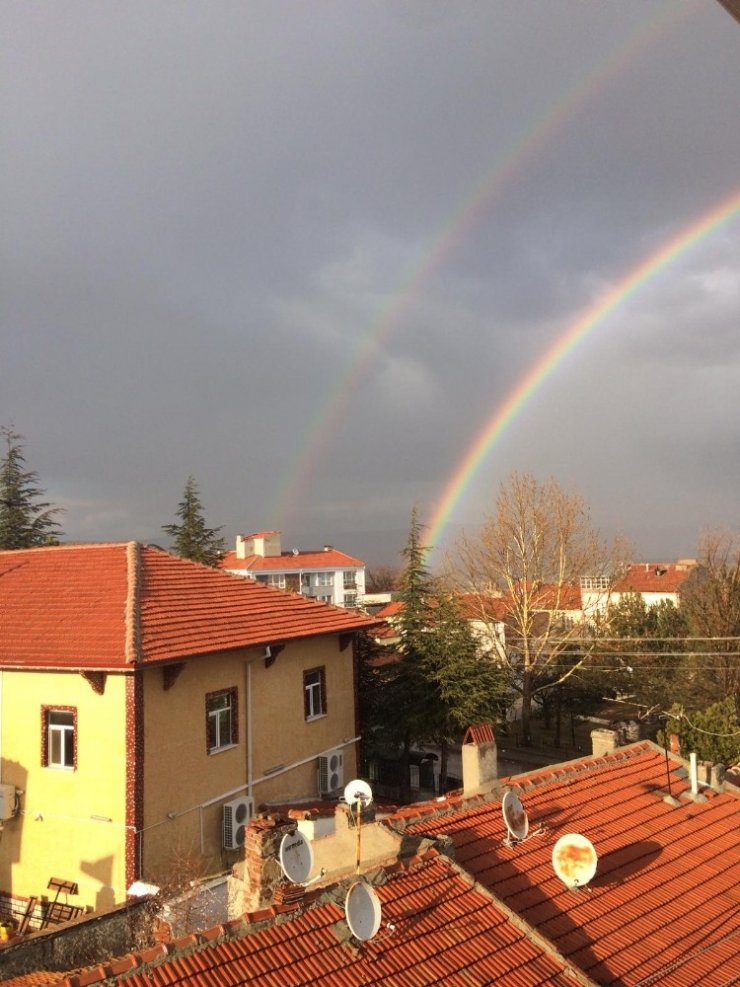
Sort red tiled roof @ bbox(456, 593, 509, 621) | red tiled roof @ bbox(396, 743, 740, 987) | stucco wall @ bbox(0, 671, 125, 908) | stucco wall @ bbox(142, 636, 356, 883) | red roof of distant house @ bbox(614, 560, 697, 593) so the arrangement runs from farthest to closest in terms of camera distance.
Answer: red roof of distant house @ bbox(614, 560, 697, 593) < red tiled roof @ bbox(456, 593, 509, 621) < stucco wall @ bbox(142, 636, 356, 883) < stucco wall @ bbox(0, 671, 125, 908) < red tiled roof @ bbox(396, 743, 740, 987)

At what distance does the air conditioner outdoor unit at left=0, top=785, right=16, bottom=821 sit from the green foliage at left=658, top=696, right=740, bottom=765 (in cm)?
1549

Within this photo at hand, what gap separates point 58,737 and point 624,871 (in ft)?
33.4

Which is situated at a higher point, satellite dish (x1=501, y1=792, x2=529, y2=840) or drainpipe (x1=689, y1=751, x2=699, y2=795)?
satellite dish (x1=501, y1=792, x2=529, y2=840)

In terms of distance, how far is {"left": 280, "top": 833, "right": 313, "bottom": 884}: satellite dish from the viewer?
730 centimetres

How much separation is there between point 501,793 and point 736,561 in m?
26.4

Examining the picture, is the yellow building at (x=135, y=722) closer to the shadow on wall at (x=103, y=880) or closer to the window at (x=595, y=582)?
the shadow on wall at (x=103, y=880)

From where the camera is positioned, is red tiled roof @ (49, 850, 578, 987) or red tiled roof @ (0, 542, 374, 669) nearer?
red tiled roof @ (49, 850, 578, 987)

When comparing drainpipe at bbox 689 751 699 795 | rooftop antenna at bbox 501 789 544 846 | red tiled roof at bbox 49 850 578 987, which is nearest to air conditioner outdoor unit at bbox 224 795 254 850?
rooftop antenna at bbox 501 789 544 846

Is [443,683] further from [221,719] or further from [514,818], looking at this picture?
[514,818]


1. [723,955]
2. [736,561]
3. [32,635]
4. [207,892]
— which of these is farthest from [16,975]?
[736,561]

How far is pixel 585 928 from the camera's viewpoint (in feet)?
24.6

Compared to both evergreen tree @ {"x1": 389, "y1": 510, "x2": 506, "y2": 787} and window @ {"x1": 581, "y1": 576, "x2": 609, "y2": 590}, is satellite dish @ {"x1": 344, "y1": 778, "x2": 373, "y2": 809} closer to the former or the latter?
evergreen tree @ {"x1": 389, "y1": 510, "x2": 506, "y2": 787}

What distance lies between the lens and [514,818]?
868 cm

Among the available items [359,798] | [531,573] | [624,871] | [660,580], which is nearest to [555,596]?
[531,573]
